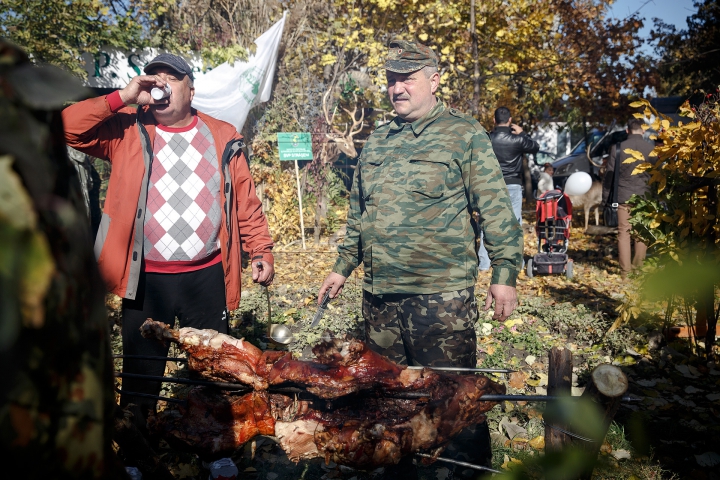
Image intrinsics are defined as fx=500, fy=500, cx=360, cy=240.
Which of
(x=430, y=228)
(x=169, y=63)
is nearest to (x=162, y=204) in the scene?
(x=169, y=63)

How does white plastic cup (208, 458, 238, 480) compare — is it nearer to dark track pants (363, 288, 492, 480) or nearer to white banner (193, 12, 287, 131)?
dark track pants (363, 288, 492, 480)

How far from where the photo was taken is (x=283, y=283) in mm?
7570

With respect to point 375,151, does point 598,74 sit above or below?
above

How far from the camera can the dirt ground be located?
3.19 meters

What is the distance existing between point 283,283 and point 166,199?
181 inches

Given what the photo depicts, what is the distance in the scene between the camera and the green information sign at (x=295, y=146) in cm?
998

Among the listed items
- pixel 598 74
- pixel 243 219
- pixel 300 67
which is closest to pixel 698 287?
pixel 243 219

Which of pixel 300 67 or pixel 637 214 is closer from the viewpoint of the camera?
pixel 637 214

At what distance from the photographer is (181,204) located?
307 centimetres

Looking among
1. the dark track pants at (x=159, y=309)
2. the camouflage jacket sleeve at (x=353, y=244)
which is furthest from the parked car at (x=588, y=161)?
the dark track pants at (x=159, y=309)

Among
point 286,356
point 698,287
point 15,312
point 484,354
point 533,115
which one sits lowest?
point 484,354

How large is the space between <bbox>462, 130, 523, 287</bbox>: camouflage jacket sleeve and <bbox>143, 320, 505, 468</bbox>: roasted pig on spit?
714 millimetres

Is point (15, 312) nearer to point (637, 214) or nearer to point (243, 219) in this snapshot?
point (243, 219)

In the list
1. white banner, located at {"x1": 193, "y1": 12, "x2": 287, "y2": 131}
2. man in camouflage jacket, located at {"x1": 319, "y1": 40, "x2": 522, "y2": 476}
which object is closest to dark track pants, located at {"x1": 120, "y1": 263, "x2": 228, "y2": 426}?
man in camouflage jacket, located at {"x1": 319, "y1": 40, "x2": 522, "y2": 476}
